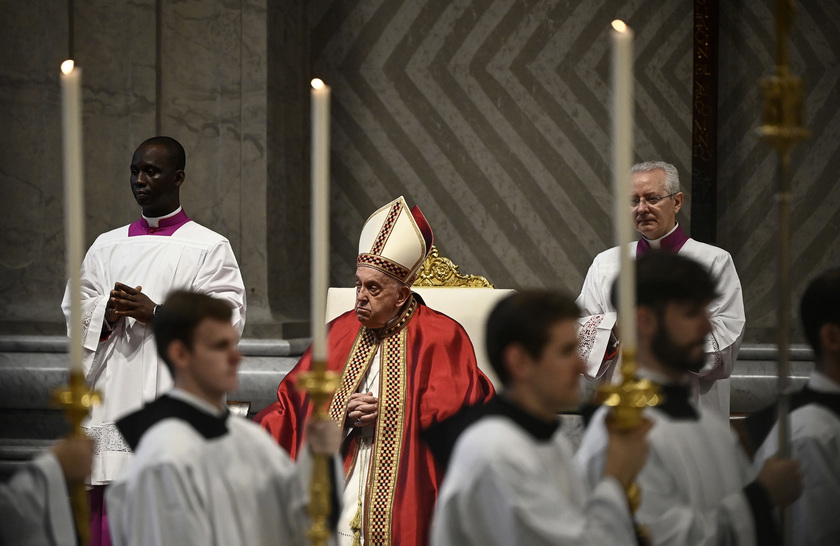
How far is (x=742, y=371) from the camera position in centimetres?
520

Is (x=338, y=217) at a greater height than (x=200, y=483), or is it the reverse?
(x=338, y=217)

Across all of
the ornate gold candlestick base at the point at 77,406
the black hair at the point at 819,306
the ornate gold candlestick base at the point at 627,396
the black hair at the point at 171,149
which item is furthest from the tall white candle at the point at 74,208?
the black hair at the point at 171,149

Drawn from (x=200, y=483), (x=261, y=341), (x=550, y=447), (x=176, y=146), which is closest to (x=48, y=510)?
(x=200, y=483)

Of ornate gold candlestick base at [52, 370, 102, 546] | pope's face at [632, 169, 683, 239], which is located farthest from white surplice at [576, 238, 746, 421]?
ornate gold candlestick base at [52, 370, 102, 546]

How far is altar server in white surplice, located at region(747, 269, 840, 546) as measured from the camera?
6.63 feet

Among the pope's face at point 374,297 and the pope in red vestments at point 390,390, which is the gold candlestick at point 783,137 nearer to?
the pope in red vestments at point 390,390

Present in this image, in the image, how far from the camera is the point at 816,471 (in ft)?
6.67

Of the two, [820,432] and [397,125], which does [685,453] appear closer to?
[820,432]

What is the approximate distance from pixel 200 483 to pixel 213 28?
4.03 meters

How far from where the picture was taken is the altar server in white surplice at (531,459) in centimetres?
174

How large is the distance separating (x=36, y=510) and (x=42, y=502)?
2cm

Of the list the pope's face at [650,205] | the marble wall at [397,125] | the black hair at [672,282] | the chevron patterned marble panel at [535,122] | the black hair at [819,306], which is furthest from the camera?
the chevron patterned marble panel at [535,122]

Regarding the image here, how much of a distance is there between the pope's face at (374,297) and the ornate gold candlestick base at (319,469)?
199 centimetres

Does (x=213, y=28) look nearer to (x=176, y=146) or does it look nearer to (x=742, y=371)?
(x=176, y=146)
